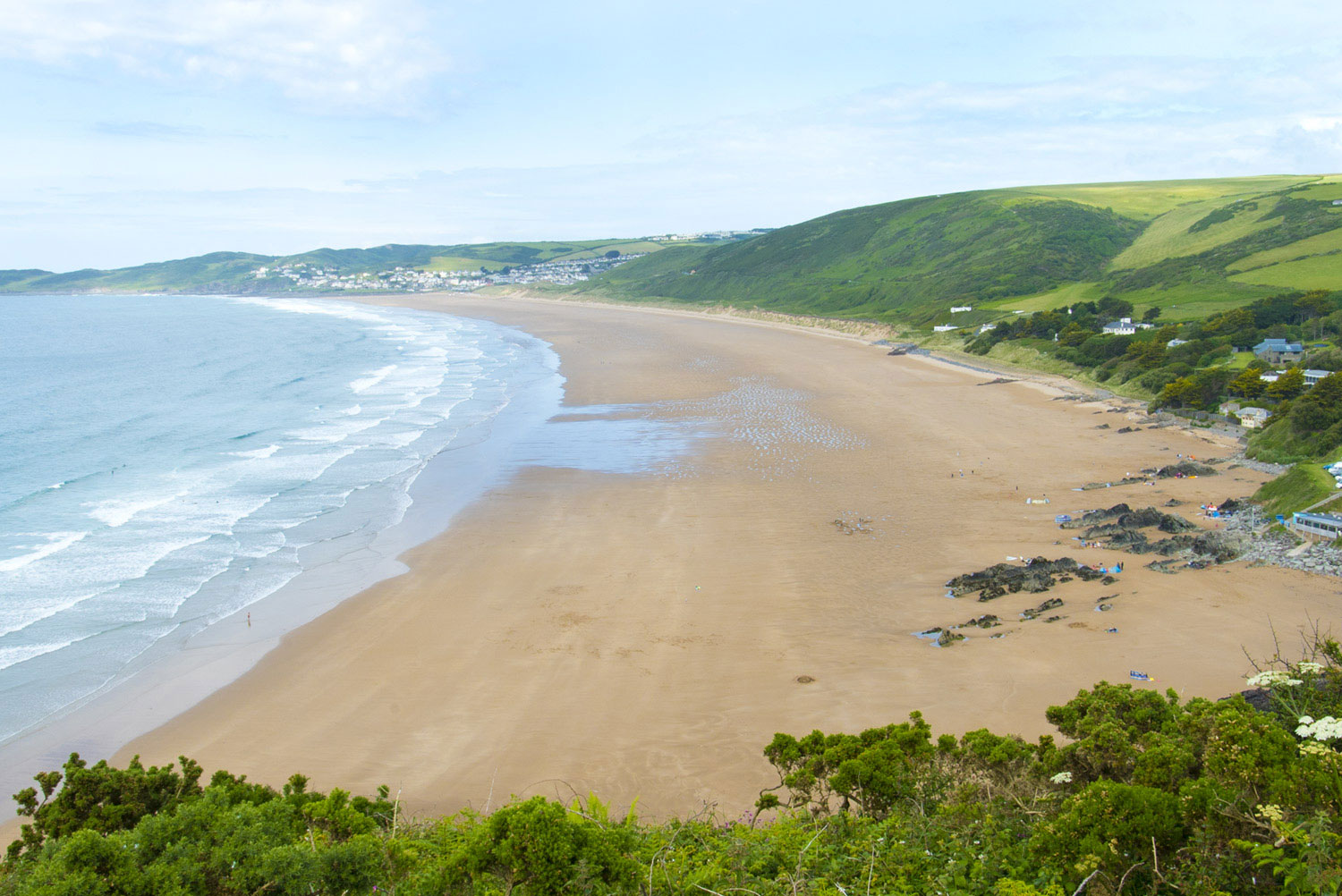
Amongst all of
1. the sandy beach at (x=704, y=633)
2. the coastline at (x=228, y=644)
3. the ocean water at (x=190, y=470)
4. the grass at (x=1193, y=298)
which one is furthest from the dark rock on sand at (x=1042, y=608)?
the grass at (x=1193, y=298)

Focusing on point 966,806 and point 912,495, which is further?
point 912,495

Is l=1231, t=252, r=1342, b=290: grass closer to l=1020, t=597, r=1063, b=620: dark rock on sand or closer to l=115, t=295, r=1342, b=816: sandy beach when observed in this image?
l=115, t=295, r=1342, b=816: sandy beach

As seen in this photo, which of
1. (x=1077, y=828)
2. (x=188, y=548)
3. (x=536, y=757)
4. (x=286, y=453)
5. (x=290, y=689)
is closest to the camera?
(x=1077, y=828)

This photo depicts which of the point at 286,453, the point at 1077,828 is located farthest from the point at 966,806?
the point at 286,453

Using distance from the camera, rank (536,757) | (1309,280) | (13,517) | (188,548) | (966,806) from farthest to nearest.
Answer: (1309,280) < (13,517) < (188,548) < (536,757) < (966,806)

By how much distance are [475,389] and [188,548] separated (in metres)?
27.6

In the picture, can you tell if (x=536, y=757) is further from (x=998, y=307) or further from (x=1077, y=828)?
(x=998, y=307)

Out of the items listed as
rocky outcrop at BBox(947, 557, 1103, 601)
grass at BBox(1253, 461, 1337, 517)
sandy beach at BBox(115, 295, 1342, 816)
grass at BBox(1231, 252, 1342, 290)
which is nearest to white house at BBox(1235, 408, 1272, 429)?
sandy beach at BBox(115, 295, 1342, 816)

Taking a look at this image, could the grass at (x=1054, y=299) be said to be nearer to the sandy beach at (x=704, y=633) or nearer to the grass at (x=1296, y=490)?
the sandy beach at (x=704, y=633)

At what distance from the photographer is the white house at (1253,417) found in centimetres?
3216

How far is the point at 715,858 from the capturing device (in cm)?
700

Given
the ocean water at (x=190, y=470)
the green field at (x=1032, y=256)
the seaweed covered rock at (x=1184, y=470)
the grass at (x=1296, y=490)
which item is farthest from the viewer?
the green field at (x=1032, y=256)

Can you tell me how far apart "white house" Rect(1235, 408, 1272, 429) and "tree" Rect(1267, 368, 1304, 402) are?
1122 mm

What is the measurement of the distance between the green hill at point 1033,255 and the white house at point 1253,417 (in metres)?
25.9
